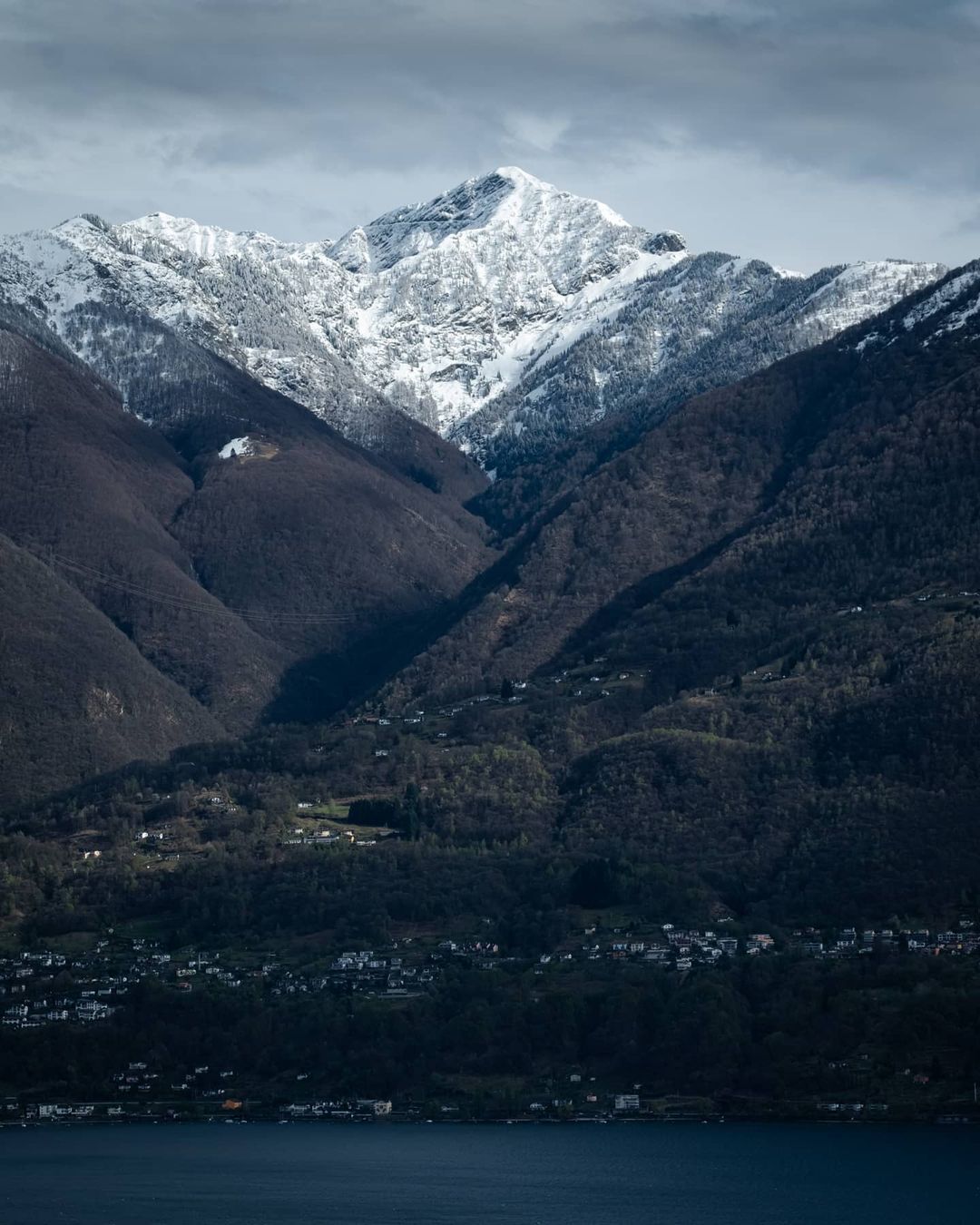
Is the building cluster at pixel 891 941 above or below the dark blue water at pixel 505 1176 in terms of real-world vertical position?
above

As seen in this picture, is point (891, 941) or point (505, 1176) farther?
point (891, 941)

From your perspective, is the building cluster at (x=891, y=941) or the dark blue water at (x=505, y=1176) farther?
the building cluster at (x=891, y=941)

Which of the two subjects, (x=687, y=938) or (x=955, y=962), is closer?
(x=955, y=962)

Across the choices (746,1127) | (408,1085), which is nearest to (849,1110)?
(746,1127)

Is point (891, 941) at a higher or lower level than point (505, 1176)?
higher

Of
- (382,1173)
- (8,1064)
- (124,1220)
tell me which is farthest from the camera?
(8,1064)

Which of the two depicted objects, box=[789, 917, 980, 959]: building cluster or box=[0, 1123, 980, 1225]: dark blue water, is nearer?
box=[0, 1123, 980, 1225]: dark blue water

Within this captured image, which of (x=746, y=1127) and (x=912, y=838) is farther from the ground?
(x=912, y=838)

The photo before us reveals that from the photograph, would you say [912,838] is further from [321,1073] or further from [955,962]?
[321,1073]
